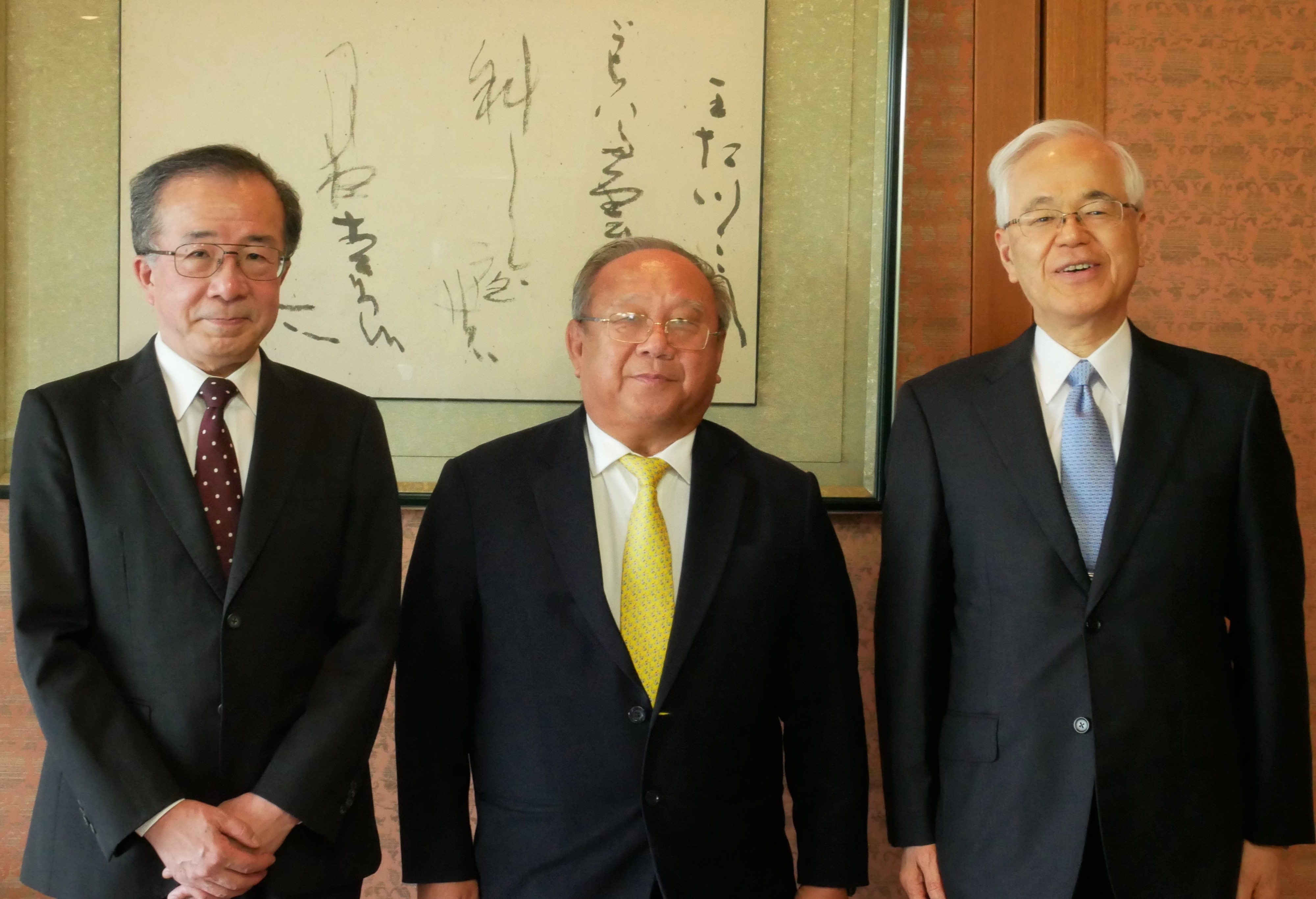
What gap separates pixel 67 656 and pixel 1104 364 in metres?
1.60

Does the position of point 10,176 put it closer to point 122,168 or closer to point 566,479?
point 122,168

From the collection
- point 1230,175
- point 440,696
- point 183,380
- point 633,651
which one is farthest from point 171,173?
point 1230,175

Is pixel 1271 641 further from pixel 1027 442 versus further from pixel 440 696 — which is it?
pixel 440 696

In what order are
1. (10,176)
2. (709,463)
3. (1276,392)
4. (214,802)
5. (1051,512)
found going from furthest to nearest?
(1276,392), (10,176), (709,463), (1051,512), (214,802)

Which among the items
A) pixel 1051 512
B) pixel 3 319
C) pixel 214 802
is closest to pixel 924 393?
pixel 1051 512

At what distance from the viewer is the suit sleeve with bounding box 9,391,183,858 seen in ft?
4.72

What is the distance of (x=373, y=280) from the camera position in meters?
2.19

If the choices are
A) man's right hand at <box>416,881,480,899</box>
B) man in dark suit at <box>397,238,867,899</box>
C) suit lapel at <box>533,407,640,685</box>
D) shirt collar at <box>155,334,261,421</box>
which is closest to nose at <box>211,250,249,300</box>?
shirt collar at <box>155,334,261,421</box>

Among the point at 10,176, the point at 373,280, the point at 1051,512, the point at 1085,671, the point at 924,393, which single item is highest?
the point at 10,176

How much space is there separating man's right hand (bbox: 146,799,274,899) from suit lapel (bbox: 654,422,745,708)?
60 cm

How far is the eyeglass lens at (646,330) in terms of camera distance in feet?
5.67

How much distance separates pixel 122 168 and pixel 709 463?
1345 mm

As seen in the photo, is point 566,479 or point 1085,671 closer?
point 1085,671

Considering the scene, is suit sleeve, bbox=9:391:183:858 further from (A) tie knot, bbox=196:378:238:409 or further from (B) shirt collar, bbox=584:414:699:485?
(B) shirt collar, bbox=584:414:699:485
